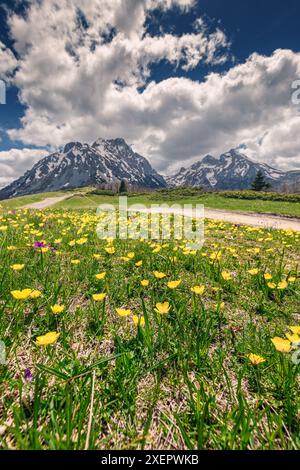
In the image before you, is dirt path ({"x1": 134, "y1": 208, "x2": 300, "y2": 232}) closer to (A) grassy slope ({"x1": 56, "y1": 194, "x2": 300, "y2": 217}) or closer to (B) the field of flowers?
(A) grassy slope ({"x1": 56, "y1": 194, "x2": 300, "y2": 217})

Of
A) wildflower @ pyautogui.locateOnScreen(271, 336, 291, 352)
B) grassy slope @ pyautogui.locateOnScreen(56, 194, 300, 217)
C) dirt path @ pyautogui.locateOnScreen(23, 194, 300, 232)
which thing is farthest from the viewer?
grassy slope @ pyautogui.locateOnScreen(56, 194, 300, 217)

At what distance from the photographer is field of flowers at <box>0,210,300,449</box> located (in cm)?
126

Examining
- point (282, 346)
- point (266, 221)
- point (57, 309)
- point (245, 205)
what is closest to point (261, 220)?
point (266, 221)

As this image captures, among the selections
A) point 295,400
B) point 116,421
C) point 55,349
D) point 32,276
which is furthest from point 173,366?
point 32,276

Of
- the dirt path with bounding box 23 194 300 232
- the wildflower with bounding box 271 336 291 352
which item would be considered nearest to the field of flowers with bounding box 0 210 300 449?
the wildflower with bounding box 271 336 291 352

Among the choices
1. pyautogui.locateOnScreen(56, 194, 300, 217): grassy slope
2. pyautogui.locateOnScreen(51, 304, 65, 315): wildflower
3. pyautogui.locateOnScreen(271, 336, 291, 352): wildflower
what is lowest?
pyautogui.locateOnScreen(271, 336, 291, 352): wildflower

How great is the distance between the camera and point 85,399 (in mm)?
1341

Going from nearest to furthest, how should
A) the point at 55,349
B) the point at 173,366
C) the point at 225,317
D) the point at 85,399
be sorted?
the point at 85,399, the point at 173,366, the point at 55,349, the point at 225,317

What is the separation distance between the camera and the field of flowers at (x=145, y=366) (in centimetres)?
126

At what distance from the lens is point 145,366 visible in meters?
1.76

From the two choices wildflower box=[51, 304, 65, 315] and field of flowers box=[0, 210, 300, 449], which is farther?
wildflower box=[51, 304, 65, 315]
